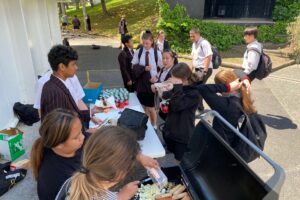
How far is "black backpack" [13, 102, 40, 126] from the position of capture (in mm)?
5445

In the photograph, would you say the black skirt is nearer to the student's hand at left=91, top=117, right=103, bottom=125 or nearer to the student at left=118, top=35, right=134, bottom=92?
the student at left=118, top=35, right=134, bottom=92

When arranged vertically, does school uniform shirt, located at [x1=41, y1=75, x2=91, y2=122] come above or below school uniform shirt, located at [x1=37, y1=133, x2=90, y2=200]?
above

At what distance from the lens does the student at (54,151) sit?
6.58ft

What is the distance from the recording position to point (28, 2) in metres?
7.98

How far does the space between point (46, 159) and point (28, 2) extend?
7298 millimetres

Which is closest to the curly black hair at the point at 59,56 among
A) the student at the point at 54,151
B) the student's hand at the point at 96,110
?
the student at the point at 54,151

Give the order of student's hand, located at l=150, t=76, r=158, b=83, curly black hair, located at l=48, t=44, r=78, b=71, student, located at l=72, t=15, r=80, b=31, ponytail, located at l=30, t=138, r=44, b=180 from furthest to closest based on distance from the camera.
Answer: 1. student, located at l=72, t=15, r=80, b=31
2. student's hand, located at l=150, t=76, r=158, b=83
3. curly black hair, located at l=48, t=44, r=78, b=71
4. ponytail, located at l=30, t=138, r=44, b=180

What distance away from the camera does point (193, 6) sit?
12352 mm

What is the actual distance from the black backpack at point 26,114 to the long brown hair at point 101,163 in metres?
4.22

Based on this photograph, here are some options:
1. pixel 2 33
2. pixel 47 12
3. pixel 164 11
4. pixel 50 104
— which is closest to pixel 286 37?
pixel 164 11

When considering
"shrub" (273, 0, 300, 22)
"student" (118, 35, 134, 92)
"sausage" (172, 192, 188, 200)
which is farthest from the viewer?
"shrub" (273, 0, 300, 22)

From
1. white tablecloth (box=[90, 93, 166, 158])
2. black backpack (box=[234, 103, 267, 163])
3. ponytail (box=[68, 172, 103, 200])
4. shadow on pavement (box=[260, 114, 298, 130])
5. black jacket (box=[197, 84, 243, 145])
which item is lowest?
shadow on pavement (box=[260, 114, 298, 130])

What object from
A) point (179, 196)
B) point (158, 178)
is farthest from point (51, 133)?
point (179, 196)

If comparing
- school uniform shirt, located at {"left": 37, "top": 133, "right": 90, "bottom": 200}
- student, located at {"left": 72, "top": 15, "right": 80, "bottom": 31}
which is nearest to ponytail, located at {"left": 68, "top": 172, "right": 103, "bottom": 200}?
school uniform shirt, located at {"left": 37, "top": 133, "right": 90, "bottom": 200}
